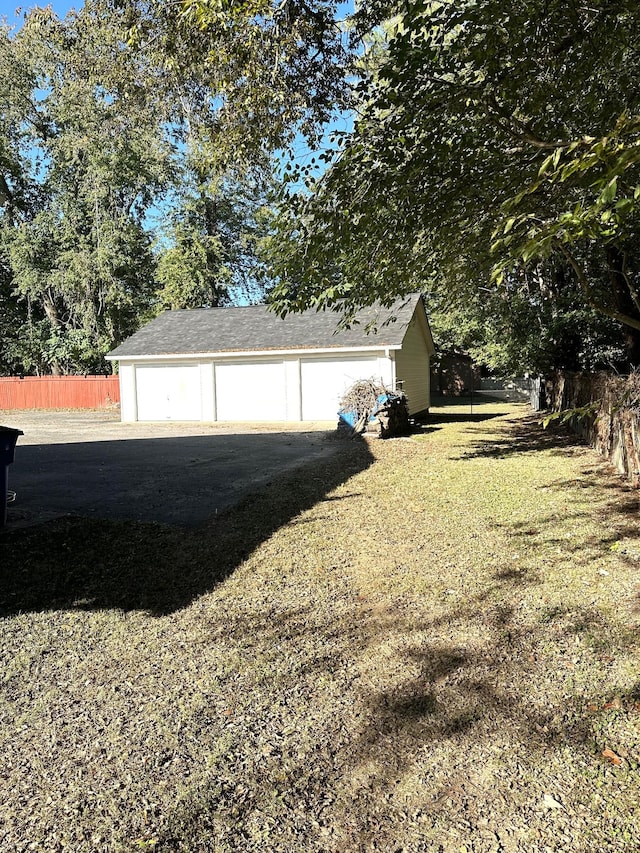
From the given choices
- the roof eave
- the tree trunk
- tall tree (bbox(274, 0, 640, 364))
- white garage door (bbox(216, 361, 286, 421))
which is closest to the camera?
tall tree (bbox(274, 0, 640, 364))

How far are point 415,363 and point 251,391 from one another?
608cm

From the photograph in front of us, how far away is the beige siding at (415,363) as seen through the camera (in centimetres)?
1814

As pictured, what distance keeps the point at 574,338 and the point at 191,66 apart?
40.6 feet

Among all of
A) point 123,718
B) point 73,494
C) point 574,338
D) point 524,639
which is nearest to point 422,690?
point 524,639

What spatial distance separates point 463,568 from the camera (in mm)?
4719

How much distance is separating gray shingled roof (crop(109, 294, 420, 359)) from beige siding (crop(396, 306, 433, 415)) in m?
0.91

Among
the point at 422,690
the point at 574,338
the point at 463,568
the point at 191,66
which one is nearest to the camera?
the point at 422,690

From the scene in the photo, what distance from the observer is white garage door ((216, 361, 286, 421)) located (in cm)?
1892

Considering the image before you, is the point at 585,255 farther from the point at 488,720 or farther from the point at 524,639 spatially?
the point at 488,720

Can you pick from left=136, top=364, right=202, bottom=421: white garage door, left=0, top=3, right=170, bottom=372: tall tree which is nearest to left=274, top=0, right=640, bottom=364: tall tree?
left=136, top=364, right=202, bottom=421: white garage door

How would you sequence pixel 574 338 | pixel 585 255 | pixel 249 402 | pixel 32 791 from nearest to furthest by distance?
pixel 32 791 < pixel 585 255 < pixel 574 338 < pixel 249 402

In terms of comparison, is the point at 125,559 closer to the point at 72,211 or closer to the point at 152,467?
the point at 152,467

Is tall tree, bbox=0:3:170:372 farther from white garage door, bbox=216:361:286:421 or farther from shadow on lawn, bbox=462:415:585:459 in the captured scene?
shadow on lawn, bbox=462:415:585:459

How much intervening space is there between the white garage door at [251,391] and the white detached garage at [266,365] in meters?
0.03
